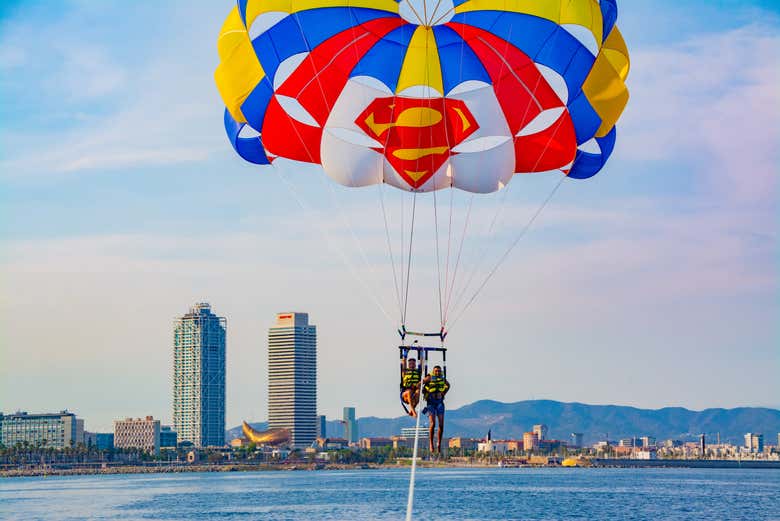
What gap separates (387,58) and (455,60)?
1350 mm

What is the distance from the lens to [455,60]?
23.2 meters

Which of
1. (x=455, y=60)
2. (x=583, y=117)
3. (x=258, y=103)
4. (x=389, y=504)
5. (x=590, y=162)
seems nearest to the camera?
(x=455, y=60)

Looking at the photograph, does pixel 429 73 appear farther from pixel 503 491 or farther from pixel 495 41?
pixel 503 491

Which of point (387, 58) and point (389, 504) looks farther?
point (389, 504)

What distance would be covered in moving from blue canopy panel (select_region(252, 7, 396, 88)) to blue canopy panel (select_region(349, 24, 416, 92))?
0.53m

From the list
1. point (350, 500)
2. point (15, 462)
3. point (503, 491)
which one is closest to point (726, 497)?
point (503, 491)

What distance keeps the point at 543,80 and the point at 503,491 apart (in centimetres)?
6893

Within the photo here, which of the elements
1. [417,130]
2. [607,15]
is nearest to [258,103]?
[417,130]

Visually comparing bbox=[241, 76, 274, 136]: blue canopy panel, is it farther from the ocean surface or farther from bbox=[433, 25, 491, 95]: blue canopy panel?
the ocean surface

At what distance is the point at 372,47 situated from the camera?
23172 millimetres

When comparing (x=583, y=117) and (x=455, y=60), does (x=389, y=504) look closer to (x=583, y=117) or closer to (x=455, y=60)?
(x=583, y=117)

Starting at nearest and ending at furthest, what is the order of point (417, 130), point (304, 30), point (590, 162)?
point (304, 30) → point (417, 130) → point (590, 162)

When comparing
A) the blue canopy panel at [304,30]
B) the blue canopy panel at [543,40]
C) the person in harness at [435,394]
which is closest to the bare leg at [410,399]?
the person in harness at [435,394]

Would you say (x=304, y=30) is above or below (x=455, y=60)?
above
